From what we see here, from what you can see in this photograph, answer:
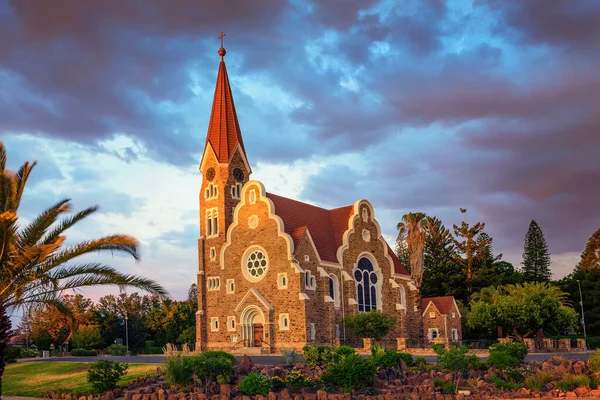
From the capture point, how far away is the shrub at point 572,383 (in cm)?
1855

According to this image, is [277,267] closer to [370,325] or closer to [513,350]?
[370,325]

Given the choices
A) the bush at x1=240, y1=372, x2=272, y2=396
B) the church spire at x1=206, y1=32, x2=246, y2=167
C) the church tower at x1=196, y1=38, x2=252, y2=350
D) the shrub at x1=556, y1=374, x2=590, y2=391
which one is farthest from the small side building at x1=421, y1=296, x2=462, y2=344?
the bush at x1=240, y1=372, x2=272, y2=396

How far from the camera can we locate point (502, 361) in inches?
823

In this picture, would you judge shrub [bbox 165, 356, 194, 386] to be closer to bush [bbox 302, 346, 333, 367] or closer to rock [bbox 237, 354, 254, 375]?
rock [bbox 237, 354, 254, 375]

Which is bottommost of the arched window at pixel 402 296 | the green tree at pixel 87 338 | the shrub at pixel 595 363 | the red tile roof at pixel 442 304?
the green tree at pixel 87 338

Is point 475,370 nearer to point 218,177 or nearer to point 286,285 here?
point 286,285

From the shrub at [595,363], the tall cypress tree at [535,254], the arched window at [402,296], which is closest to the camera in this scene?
the shrub at [595,363]

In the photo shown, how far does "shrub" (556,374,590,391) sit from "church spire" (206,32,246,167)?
3686cm

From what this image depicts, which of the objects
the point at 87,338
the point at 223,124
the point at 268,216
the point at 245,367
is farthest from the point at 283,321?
the point at 87,338

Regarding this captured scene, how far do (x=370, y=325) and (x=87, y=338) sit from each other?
31.0m

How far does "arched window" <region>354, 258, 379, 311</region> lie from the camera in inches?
1972

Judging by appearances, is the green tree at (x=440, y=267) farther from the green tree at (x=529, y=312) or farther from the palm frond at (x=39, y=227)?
the palm frond at (x=39, y=227)

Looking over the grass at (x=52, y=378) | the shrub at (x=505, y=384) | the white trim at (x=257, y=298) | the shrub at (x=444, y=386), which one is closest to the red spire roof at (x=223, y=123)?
the white trim at (x=257, y=298)

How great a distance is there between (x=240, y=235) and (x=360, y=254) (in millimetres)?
9896
